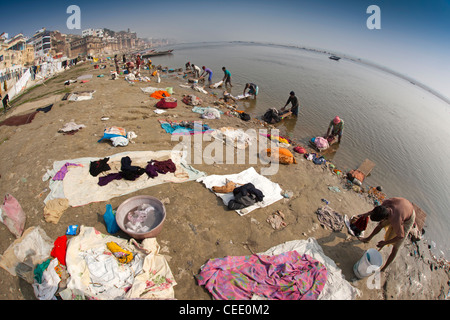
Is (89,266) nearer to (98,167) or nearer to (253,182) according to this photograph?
(98,167)

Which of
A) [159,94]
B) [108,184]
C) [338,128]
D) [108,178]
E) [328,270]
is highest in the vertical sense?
[159,94]

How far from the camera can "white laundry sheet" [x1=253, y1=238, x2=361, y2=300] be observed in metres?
3.77

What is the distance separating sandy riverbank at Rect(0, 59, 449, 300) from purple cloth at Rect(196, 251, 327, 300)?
0.26 metres

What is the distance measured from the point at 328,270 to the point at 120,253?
4.30 metres

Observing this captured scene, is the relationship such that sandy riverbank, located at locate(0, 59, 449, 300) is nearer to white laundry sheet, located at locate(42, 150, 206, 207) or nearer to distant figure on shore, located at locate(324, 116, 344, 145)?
white laundry sheet, located at locate(42, 150, 206, 207)

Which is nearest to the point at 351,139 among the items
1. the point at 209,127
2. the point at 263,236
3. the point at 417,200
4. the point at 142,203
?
the point at 417,200

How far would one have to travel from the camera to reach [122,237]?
14.2 feet

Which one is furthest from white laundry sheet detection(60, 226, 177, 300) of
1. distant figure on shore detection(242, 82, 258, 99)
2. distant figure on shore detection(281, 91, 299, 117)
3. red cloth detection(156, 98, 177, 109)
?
distant figure on shore detection(242, 82, 258, 99)

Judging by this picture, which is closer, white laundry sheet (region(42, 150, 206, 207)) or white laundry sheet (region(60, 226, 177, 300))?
white laundry sheet (region(60, 226, 177, 300))

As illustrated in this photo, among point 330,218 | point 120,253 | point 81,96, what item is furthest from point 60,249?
point 81,96

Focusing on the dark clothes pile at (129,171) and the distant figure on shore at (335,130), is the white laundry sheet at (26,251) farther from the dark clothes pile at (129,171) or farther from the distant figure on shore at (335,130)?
the distant figure on shore at (335,130)

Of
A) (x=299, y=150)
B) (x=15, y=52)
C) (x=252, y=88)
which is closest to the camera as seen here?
(x=299, y=150)

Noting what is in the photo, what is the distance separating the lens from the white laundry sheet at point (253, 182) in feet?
18.3

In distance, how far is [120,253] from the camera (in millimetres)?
3729
